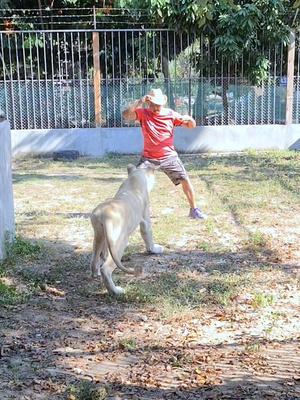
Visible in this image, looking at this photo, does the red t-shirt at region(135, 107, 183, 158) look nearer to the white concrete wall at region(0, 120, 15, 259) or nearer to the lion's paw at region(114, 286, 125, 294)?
the white concrete wall at region(0, 120, 15, 259)

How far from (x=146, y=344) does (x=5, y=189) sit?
2.66 m

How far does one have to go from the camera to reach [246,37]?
13.0m

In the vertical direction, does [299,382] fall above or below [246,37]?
below

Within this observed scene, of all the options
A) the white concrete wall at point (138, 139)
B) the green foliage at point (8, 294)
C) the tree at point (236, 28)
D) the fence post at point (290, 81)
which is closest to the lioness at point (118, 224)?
the green foliage at point (8, 294)

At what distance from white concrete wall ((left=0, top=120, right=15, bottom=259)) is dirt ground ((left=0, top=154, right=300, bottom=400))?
626mm

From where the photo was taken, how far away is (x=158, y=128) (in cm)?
709

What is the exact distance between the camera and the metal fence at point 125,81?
13305 millimetres

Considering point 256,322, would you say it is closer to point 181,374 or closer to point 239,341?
point 239,341

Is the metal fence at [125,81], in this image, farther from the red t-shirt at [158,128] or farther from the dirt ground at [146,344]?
the dirt ground at [146,344]

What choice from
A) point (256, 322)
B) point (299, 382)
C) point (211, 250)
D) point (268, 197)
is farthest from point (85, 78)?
point (299, 382)

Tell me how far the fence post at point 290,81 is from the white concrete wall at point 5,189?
8.82 m

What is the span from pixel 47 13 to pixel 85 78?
250 centimetres

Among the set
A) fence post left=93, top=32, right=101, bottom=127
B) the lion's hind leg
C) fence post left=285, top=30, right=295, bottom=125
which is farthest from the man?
fence post left=285, top=30, right=295, bottom=125

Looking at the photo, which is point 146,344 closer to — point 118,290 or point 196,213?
point 118,290
